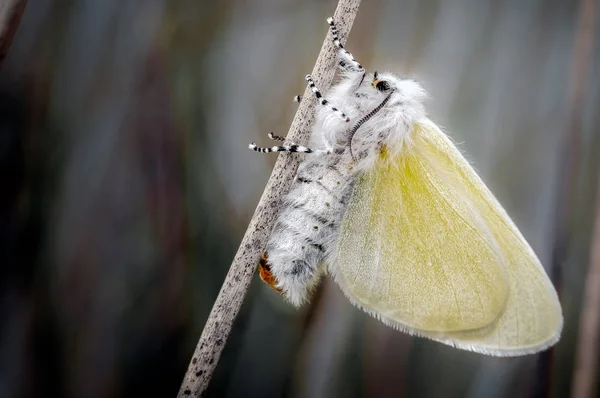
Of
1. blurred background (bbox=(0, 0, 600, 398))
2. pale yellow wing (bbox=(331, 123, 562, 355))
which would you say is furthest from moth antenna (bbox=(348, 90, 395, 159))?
blurred background (bbox=(0, 0, 600, 398))

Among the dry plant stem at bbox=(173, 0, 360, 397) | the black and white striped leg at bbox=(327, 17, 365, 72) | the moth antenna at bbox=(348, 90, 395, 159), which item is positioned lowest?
the dry plant stem at bbox=(173, 0, 360, 397)

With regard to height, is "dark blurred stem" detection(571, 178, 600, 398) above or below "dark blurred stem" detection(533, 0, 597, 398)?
below

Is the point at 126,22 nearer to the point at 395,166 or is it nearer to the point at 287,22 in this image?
the point at 287,22

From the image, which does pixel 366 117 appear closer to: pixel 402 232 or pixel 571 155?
pixel 402 232

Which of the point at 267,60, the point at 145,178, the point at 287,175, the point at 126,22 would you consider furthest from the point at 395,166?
the point at 126,22

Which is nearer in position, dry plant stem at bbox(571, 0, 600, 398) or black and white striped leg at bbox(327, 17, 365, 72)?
black and white striped leg at bbox(327, 17, 365, 72)

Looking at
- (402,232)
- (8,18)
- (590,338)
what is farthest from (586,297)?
(8,18)

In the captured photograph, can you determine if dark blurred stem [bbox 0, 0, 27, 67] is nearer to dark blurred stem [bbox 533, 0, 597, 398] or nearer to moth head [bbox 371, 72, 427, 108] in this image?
moth head [bbox 371, 72, 427, 108]
